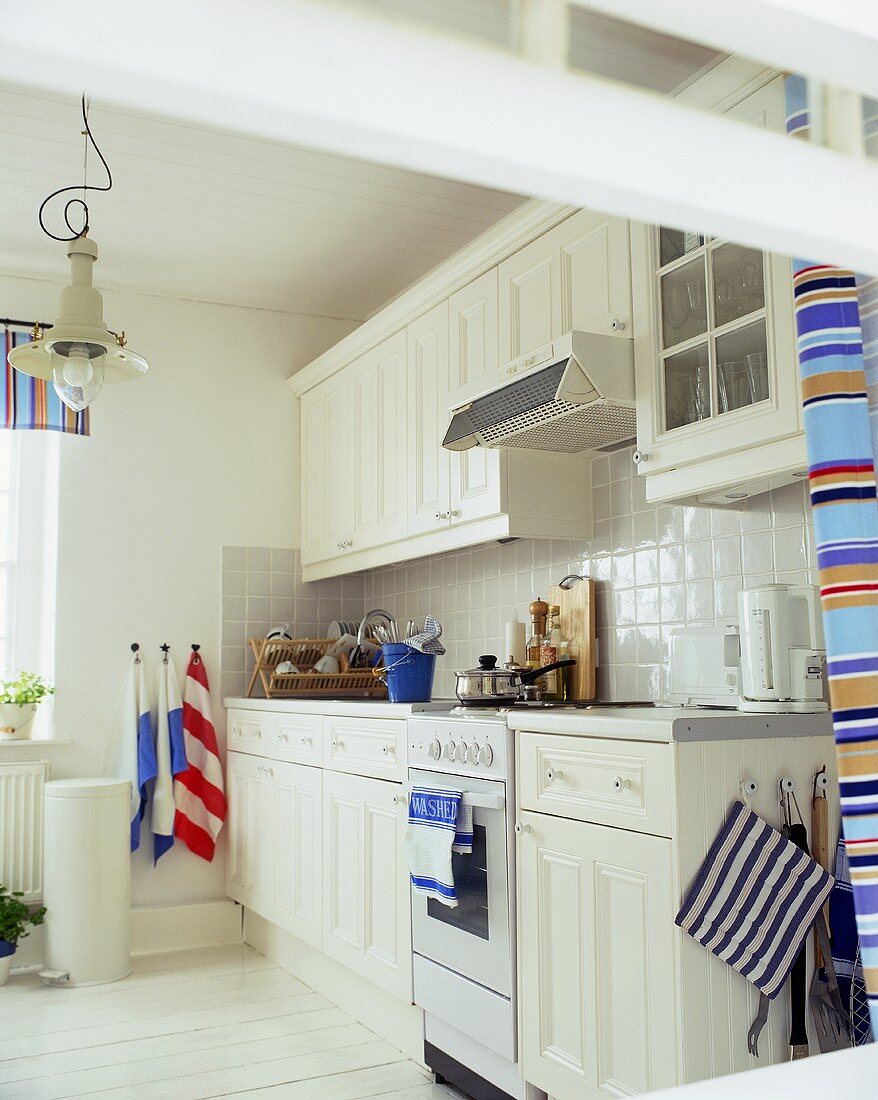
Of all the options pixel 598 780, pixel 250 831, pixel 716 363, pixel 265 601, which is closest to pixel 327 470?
pixel 265 601

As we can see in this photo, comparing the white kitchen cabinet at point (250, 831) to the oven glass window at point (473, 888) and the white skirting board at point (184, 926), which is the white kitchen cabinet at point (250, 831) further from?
the oven glass window at point (473, 888)

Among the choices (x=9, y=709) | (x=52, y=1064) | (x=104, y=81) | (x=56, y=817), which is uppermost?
(x=104, y=81)

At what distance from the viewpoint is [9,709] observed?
4160mm

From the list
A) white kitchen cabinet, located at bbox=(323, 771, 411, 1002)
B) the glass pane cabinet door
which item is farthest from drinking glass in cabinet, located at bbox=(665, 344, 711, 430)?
white kitchen cabinet, located at bbox=(323, 771, 411, 1002)

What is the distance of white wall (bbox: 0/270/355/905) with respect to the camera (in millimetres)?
4359

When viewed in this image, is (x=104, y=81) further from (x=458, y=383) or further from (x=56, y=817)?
(x=56, y=817)

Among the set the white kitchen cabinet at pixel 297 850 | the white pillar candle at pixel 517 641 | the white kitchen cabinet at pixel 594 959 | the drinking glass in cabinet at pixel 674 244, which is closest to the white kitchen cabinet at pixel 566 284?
the drinking glass in cabinet at pixel 674 244

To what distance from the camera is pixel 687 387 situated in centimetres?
247

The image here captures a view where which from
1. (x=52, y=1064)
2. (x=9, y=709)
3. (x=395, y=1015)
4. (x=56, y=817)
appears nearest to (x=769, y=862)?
A: (x=395, y=1015)

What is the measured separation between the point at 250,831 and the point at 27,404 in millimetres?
1951

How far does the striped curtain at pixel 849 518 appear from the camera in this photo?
3.59 ft

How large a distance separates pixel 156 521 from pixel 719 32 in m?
4.16

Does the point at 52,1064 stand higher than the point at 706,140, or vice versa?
the point at 706,140

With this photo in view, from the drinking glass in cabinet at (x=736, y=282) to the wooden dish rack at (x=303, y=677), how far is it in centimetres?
243
